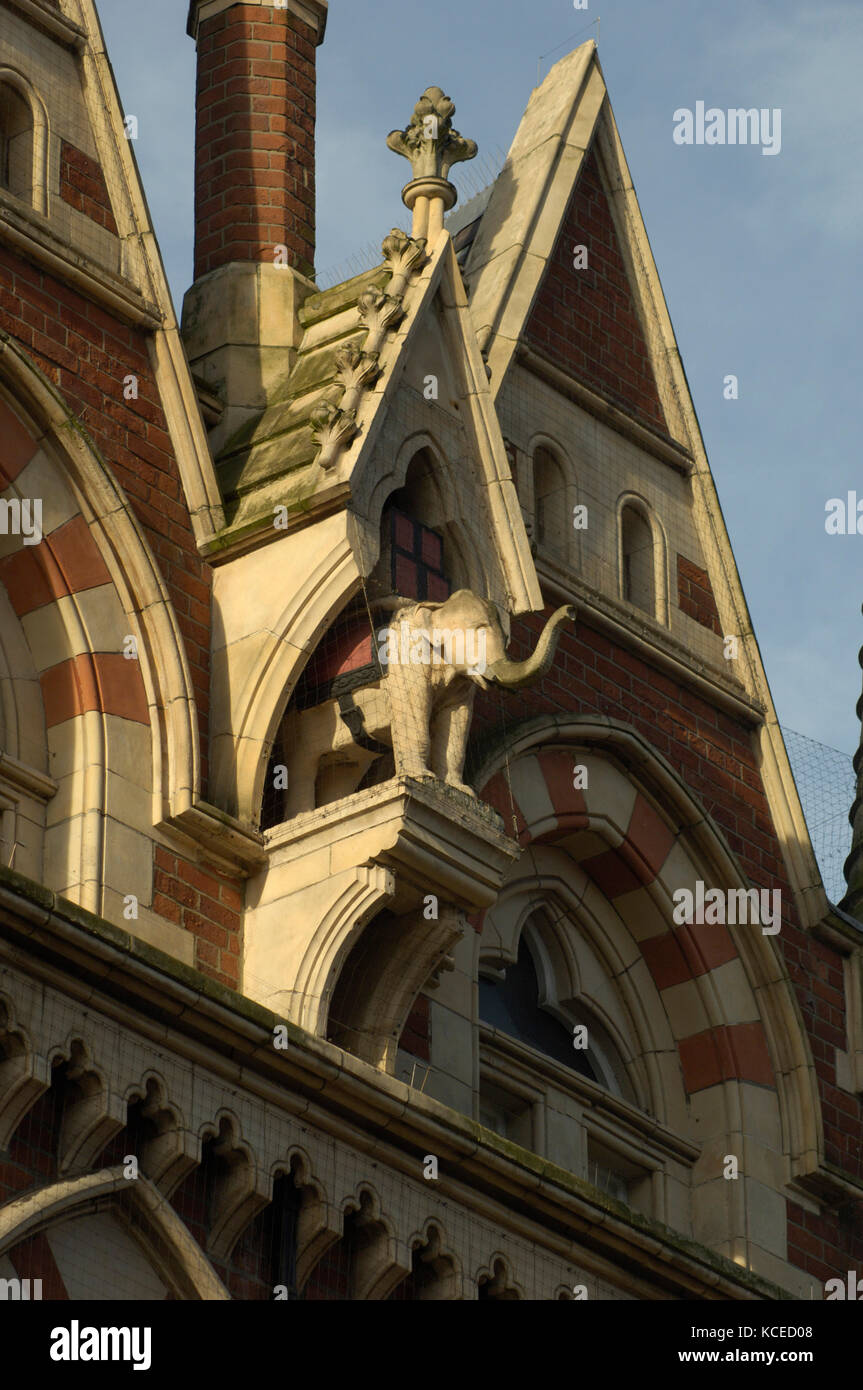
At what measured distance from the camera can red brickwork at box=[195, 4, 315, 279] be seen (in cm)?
2241

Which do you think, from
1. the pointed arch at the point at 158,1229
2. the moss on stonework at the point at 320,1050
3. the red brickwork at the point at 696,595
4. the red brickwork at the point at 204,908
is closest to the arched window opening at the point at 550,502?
the red brickwork at the point at 696,595

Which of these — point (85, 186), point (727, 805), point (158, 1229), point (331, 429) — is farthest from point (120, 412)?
point (727, 805)

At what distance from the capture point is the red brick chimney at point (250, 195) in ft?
70.6

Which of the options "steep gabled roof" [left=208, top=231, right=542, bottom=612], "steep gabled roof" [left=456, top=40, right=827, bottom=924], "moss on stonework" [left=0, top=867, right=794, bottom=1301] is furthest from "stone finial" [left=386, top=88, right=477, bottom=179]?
"moss on stonework" [left=0, top=867, right=794, bottom=1301]

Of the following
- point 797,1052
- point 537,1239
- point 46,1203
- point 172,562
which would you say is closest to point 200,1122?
point 46,1203

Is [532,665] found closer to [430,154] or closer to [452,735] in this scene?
[452,735]

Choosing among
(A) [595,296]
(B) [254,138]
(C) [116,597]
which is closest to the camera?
(C) [116,597]

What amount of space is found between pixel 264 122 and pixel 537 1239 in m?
8.06

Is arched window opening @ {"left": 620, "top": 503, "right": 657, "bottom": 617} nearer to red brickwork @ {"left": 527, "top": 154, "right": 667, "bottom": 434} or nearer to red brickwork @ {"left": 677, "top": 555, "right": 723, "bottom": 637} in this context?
red brickwork @ {"left": 677, "top": 555, "right": 723, "bottom": 637}

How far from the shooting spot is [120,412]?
1973 centimetres

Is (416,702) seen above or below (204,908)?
above

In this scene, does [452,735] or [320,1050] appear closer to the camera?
[320,1050]

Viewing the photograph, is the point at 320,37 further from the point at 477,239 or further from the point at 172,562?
the point at 172,562

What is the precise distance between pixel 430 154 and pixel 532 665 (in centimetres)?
384
